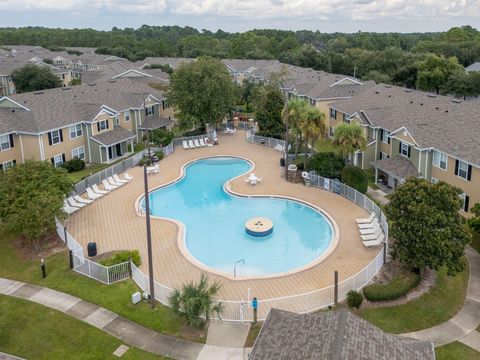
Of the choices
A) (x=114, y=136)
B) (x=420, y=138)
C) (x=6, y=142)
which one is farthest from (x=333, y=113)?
(x=6, y=142)

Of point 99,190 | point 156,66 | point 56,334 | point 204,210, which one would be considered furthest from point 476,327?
point 156,66

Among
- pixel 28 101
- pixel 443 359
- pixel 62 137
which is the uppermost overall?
pixel 28 101

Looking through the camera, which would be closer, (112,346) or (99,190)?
(112,346)

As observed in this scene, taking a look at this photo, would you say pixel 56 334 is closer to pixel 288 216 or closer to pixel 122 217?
pixel 122 217

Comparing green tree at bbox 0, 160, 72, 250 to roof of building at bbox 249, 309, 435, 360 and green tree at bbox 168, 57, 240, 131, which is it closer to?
roof of building at bbox 249, 309, 435, 360

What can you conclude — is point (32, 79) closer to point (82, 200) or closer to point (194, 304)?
point (82, 200)

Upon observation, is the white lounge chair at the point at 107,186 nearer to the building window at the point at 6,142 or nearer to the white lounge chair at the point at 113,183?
the white lounge chair at the point at 113,183

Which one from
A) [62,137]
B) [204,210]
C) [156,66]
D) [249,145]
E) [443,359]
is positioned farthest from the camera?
[156,66]
